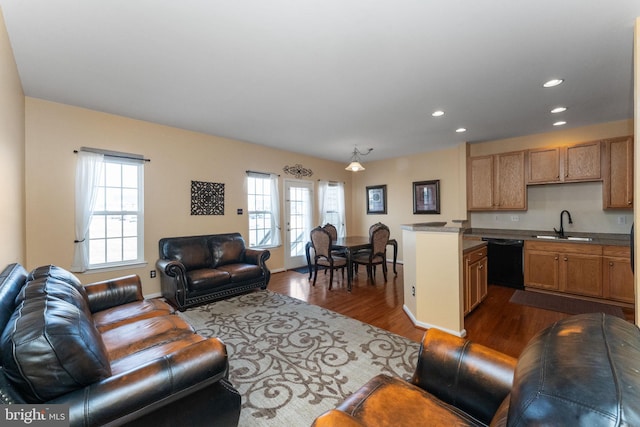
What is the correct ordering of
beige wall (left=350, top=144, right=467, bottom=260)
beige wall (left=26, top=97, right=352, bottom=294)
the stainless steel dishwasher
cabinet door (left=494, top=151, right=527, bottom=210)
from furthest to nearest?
1. beige wall (left=350, top=144, right=467, bottom=260)
2. cabinet door (left=494, top=151, right=527, bottom=210)
3. the stainless steel dishwasher
4. beige wall (left=26, top=97, right=352, bottom=294)

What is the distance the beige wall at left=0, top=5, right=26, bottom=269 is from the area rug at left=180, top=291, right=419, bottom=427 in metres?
1.76

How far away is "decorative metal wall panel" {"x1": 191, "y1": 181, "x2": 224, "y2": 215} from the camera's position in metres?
4.36

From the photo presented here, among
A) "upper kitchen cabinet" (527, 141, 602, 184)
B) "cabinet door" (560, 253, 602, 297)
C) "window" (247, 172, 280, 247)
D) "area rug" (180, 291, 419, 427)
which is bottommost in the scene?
"area rug" (180, 291, 419, 427)

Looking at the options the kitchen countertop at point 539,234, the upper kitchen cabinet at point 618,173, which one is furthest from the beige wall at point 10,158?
the upper kitchen cabinet at point 618,173

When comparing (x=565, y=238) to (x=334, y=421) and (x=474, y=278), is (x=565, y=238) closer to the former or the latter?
(x=474, y=278)

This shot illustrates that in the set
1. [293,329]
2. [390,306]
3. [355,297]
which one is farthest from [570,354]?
[355,297]

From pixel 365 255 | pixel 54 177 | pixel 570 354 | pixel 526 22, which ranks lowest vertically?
pixel 365 255

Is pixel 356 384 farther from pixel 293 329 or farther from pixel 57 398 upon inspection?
pixel 57 398

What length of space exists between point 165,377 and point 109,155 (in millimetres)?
3503

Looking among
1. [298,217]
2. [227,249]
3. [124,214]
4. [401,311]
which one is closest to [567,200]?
[401,311]

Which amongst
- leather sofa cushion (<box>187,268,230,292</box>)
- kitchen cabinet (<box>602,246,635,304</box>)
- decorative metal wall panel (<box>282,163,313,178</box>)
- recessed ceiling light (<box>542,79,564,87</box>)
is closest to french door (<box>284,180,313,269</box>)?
decorative metal wall panel (<box>282,163,313,178</box>)

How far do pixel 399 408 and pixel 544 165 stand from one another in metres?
4.86

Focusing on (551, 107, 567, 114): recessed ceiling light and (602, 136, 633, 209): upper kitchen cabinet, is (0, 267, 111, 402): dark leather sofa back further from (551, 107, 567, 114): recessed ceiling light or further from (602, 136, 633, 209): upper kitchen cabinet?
(602, 136, 633, 209): upper kitchen cabinet

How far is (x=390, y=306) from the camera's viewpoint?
353 cm
